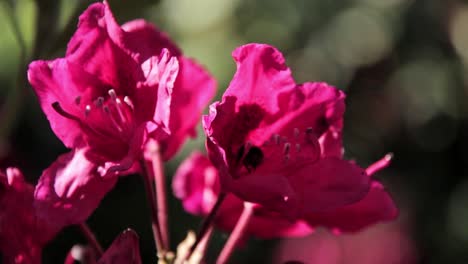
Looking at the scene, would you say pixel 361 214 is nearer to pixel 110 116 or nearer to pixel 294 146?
pixel 294 146

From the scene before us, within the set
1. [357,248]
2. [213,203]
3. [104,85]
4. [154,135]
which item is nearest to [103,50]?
[104,85]

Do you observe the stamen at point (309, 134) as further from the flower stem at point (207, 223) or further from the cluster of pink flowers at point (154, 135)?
the flower stem at point (207, 223)

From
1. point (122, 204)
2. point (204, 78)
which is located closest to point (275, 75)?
point (204, 78)

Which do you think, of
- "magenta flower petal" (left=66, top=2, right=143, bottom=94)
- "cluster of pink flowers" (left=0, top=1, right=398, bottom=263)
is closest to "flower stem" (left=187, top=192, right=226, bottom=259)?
"cluster of pink flowers" (left=0, top=1, right=398, bottom=263)

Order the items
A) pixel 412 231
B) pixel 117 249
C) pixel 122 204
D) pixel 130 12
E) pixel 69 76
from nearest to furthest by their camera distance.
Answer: pixel 117 249 → pixel 69 76 → pixel 130 12 → pixel 412 231 → pixel 122 204

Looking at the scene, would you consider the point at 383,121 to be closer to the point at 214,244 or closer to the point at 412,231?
the point at 412,231

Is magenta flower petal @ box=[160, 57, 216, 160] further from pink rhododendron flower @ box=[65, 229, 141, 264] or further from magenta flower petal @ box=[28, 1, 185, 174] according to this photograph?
pink rhododendron flower @ box=[65, 229, 141, 264]
